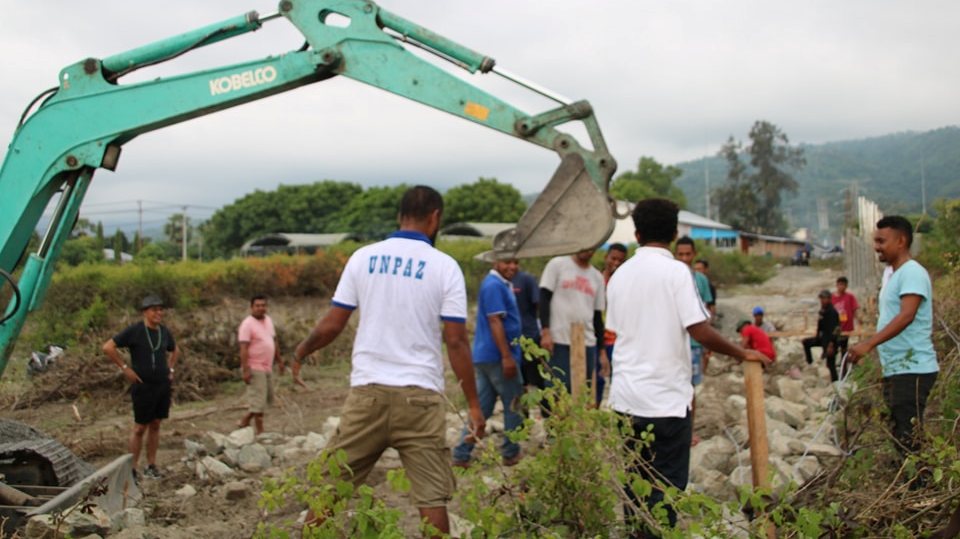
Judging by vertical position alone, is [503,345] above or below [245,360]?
above

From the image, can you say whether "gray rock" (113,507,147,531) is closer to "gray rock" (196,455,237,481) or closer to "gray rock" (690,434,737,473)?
"gray rock" (196,455,237,481)

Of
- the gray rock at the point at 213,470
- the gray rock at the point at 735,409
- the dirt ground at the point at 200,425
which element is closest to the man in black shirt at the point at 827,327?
the dirt ground at the point at 200,425

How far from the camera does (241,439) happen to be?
8492 millimetres

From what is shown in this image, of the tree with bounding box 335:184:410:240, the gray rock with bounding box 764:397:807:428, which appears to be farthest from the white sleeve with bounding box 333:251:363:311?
the tree with bounding box 335:184:410:240

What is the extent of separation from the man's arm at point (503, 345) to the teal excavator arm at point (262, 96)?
1446 millimetres

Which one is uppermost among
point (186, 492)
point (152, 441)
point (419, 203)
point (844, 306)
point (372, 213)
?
point (372, 213)

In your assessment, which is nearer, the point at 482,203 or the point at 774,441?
the point at 774,441

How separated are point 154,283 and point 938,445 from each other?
56.1 ft

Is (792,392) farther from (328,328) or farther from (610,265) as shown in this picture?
(328,328)

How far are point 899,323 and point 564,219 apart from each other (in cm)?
196

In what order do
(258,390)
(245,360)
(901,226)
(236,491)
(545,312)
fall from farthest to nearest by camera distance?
1. (258,390)
2. (245,360)
3. (545,312)
4. (236,491)
5. (901,226)

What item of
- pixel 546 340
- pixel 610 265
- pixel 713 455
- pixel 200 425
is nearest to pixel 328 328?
pixel 546 340

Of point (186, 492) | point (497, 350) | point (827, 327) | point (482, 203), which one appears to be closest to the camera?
point (186, 492)

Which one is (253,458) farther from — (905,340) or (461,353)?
(905,340)
